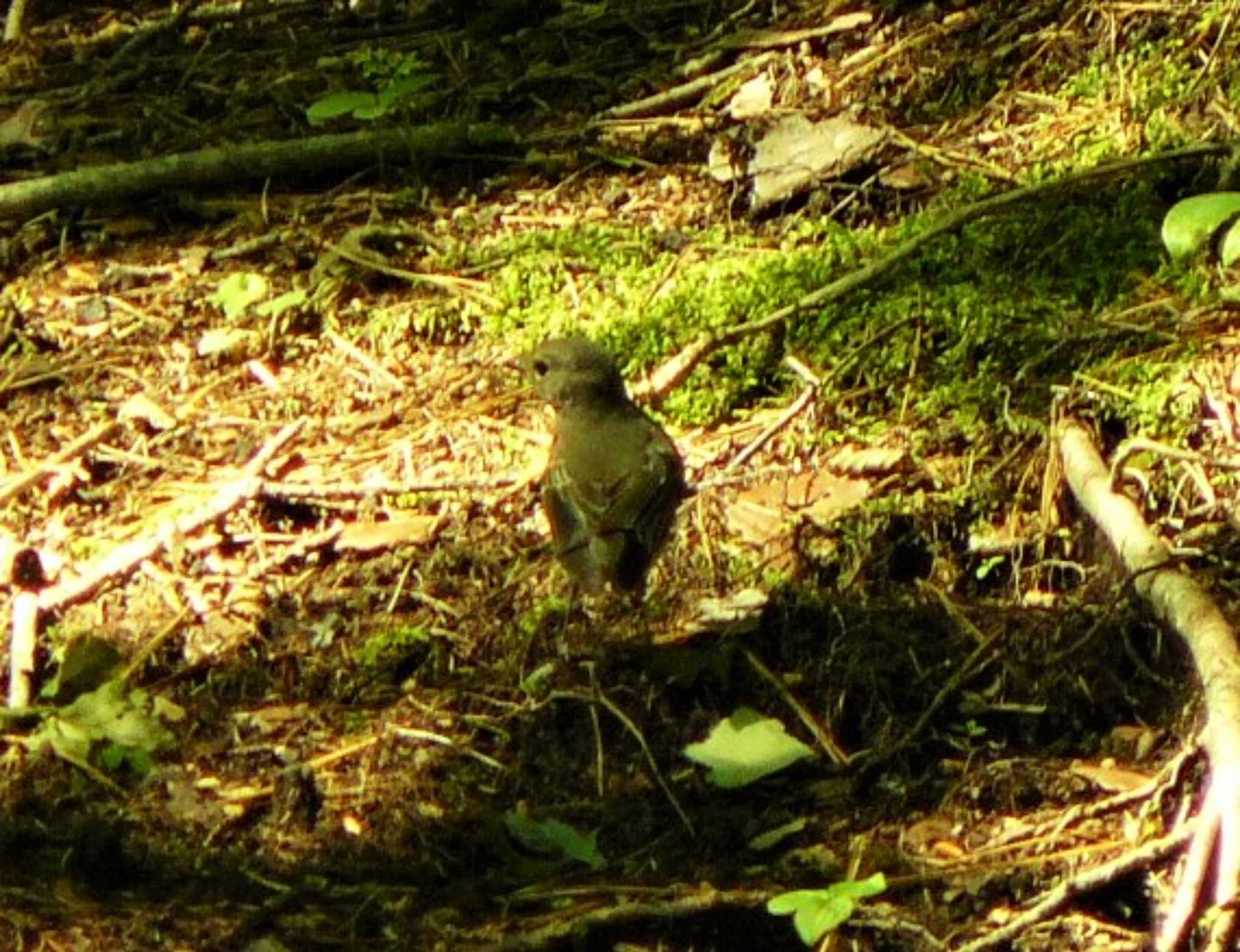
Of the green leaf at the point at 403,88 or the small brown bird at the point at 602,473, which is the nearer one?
the small brown bird at the point at 602,473

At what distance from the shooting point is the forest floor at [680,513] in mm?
3934

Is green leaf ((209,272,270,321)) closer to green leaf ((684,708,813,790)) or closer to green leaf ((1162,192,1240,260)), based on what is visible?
green leaf ((684,708,813,790))

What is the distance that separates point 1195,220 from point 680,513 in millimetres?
1376

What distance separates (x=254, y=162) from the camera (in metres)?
6.63

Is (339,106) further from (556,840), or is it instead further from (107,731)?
(556,840)

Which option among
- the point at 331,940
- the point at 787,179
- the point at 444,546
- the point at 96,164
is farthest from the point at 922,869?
the point at 96,164

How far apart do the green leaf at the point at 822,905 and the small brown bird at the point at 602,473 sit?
48.7 inches

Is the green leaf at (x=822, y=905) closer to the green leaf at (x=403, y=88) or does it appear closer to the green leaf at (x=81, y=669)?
the green leaf at (x=81, y=669)

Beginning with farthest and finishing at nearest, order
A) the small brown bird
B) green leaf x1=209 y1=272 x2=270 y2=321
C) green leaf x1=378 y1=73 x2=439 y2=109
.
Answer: green leaf x1=378 y1=73 x2=439 y2=109, green leaf x1=209 y1=272 x2=270 y2=321, the small brown bird

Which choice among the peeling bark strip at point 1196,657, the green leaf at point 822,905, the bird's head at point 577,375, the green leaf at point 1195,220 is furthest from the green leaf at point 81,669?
the green leaf at point 1195,220

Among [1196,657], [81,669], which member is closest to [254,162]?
[81,669]

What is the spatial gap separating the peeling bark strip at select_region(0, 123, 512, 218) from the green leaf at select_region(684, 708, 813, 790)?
2.95 meters

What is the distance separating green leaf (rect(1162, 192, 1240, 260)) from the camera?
4430 millimetres

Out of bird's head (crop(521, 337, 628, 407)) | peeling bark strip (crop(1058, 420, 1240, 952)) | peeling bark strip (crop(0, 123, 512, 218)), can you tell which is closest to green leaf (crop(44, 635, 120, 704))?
bird's head (crop(521, 337, 628, 407))
